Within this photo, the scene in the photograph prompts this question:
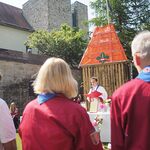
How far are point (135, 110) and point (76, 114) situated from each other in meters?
0.49

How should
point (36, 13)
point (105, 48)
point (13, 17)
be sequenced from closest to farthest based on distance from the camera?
point (105, 48)
point (13, 17)
point (36, 13)

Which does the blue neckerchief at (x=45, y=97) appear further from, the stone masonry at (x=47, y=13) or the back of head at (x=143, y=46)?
the stone masonry at (x=47, y=13)

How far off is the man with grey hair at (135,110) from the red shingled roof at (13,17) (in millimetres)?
36476

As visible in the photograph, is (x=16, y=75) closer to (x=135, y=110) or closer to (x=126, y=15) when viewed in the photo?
(x=126, y=15)

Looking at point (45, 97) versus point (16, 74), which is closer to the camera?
point (45, 97)

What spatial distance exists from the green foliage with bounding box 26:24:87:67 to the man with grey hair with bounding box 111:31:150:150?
30.8 metres

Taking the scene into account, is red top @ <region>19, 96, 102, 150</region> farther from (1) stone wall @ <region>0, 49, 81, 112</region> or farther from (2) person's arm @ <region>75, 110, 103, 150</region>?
(1) stone wall @ <region>0, 49, 81, 112</region>

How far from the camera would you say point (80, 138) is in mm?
3186

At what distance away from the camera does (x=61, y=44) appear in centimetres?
3438

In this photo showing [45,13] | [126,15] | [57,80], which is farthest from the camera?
[45,13]

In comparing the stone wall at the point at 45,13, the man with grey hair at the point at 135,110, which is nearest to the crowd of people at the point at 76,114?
the man with grey hair at the point at 135,110

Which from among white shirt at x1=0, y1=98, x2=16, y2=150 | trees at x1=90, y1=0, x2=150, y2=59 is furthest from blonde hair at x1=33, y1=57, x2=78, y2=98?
trees at x1=90, y1=0, x2=150, y2=59

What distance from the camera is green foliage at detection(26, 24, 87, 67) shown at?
34281mm

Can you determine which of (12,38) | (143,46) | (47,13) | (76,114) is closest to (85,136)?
(76,114)
